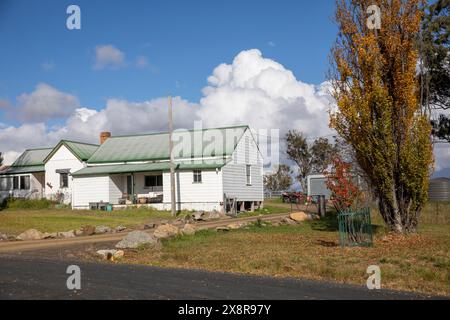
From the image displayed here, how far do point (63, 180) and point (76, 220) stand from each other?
15.0 m

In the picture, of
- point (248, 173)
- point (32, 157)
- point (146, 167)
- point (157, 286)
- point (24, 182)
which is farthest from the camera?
point (32, 157)

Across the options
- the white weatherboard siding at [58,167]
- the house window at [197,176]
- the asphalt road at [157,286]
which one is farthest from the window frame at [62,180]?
the asphalt road at [157,286]

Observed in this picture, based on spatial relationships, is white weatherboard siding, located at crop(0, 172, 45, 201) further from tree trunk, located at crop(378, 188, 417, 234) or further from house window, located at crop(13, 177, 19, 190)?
tree trunk, located at crop(378, 188, 417, 234)

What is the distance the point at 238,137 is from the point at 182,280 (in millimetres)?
26473

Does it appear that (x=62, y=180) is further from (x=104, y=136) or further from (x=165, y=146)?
(x=165, y=146)

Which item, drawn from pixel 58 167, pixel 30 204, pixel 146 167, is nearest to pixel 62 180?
pixel 58 167

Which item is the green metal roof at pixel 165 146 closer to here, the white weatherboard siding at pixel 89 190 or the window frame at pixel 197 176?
the window frame at pixel 197 176

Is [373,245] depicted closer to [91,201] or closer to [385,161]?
[385,161]

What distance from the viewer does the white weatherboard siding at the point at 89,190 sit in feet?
124

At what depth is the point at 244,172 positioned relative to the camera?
124ft

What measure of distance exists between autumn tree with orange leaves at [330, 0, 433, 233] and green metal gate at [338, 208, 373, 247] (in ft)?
8.09
